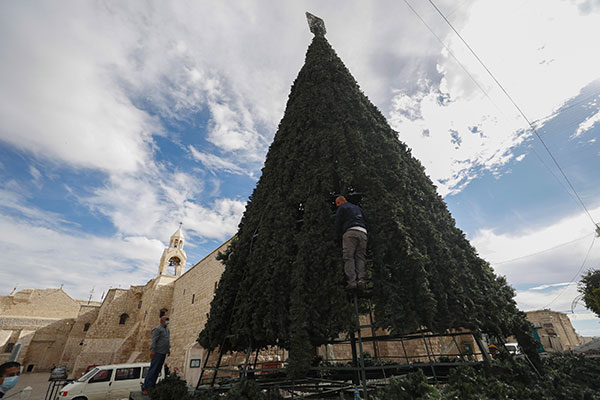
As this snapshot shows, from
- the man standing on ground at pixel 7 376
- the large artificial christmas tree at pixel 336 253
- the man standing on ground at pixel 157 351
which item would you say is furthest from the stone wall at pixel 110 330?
the large artificial christmas tree at pixel 336 253

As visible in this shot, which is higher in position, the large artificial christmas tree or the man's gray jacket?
the large artificial christmas tree

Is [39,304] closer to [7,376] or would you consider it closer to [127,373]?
[127,373]

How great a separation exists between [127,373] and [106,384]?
2.17 ft

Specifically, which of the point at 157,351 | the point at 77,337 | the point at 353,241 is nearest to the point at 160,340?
the point at 157,351

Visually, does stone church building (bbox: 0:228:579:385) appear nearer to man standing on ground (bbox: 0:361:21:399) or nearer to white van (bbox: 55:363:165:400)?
white van (bbox: 55:363:165:400)

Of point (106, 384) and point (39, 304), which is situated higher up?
point (39, 304)

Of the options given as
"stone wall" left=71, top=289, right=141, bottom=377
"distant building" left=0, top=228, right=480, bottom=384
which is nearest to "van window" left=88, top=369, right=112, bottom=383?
"distant building" left=0, top=228, right=480, bottom=384

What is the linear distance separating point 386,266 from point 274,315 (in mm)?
1537

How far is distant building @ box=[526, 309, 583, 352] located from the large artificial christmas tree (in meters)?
27.2

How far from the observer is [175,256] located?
27.3 metres

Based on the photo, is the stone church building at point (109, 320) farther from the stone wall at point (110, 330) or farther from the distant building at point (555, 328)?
the distant building at point (555, 328)

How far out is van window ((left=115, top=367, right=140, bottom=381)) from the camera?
9539mm

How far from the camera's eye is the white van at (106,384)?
8758mm

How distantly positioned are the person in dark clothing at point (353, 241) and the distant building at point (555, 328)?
28.4 metres
